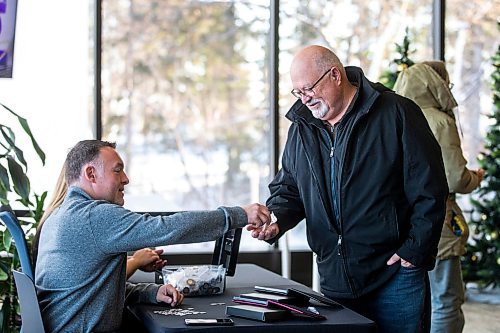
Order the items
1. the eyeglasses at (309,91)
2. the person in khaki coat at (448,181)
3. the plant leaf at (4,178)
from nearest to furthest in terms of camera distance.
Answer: the eyeglasses at (309,91), the person in khaki coat at (448,181), the plant leaf at (4,178)

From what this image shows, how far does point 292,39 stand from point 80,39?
62.0 inches

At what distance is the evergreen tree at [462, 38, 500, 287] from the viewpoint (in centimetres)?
674

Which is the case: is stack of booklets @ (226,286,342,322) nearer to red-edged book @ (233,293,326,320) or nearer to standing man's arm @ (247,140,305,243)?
red-edged book @ (233,293,326,320)

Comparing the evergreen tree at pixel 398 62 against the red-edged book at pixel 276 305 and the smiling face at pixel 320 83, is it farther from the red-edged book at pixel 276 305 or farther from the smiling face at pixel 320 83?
the red-edged book at pixel 276 305

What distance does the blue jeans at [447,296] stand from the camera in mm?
4289

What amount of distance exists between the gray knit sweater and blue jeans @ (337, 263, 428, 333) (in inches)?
28.1

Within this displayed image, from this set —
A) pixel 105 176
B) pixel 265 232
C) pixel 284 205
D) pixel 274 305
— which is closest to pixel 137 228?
pixel 105 176

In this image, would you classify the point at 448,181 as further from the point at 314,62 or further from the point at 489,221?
the point at 489,221

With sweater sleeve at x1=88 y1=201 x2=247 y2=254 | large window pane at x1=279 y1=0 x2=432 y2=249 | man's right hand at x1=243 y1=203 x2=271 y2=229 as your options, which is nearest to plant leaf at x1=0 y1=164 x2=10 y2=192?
sweater sleeve at x1=88 y1=201 x2=247 y2=254

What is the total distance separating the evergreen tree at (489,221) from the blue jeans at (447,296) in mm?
2512

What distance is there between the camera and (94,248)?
277 cm

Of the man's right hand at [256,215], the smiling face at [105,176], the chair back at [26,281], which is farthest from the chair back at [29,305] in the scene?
the man's right hand at [256,215]

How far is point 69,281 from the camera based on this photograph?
279 cm

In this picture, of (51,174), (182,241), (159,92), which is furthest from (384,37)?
(182,241)
